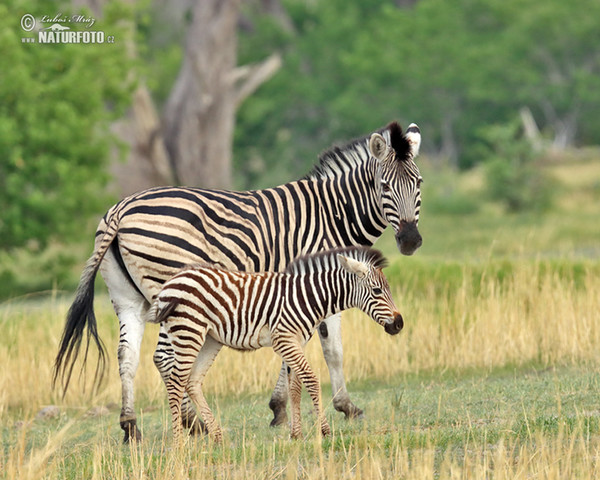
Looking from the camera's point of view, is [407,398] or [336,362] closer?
→ [336,362]

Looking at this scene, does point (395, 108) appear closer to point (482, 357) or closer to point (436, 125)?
point (436, 125)

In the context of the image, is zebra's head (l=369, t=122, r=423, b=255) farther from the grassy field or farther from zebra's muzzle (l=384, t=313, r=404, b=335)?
the grassy field

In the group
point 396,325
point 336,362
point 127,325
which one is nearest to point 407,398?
point 336,362

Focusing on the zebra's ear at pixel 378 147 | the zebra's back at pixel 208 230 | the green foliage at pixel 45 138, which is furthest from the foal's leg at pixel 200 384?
the green foliage at pixel 45 138

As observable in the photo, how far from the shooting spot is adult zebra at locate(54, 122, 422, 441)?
7.64 m

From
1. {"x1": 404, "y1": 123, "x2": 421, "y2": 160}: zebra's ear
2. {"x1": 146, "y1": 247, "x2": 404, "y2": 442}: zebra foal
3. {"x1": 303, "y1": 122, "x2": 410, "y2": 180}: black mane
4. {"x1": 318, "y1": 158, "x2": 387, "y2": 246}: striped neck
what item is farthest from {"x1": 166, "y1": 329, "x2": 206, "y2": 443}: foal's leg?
{"x1": 404, "y1": 123, "x2": 421, "y2": 160}: zebra's ear

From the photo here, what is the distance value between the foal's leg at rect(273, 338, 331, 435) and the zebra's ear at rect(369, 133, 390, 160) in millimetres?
1910

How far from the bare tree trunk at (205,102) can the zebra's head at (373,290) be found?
805 inches

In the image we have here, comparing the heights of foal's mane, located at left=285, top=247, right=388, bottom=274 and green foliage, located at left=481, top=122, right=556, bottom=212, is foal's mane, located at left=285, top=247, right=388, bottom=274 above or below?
below

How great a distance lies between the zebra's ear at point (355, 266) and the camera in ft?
23.5

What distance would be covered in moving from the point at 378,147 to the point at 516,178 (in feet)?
84.1

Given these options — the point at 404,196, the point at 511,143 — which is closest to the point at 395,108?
the point at 511,143

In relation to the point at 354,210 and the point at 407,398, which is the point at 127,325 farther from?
the point at 407,398

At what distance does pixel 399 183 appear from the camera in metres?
7.96
